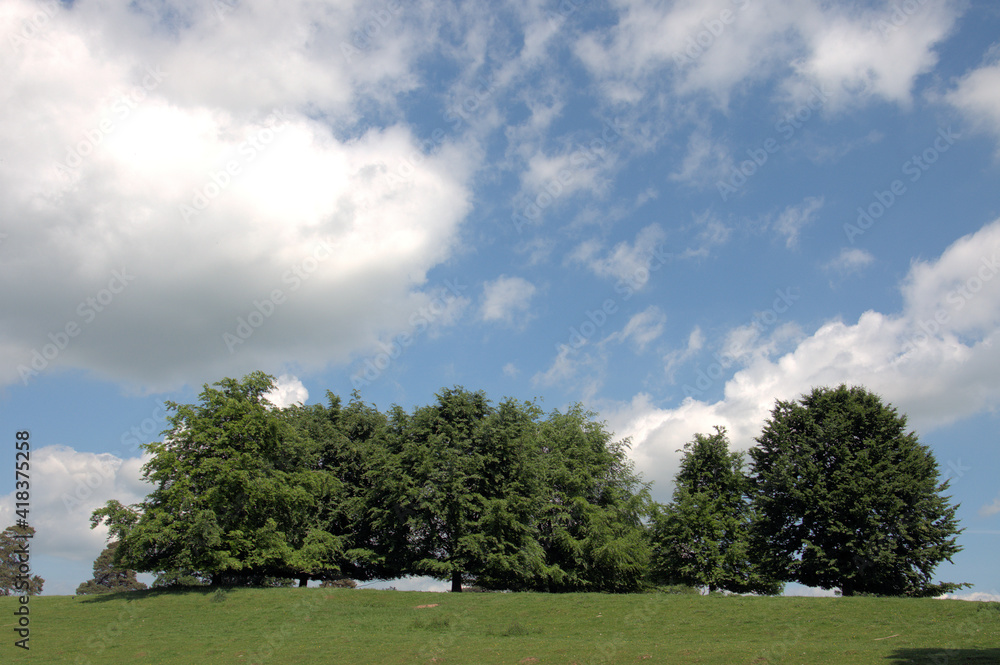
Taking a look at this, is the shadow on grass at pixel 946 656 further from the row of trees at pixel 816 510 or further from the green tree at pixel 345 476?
the green tree at pixel 345 476

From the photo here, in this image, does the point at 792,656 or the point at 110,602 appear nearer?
the point at 792,656

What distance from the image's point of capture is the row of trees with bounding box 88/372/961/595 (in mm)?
38312

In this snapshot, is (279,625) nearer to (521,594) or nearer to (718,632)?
(521,594)

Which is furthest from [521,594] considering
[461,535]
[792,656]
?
[792,656]

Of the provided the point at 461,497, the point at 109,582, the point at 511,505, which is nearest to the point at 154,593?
the point at 461,497

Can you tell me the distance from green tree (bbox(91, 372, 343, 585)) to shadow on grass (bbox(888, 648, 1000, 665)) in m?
33.3

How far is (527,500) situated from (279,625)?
18.0 m

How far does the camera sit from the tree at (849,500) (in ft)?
133

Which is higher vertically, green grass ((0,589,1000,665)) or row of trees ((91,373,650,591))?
row of trees ((91,373,650,591))

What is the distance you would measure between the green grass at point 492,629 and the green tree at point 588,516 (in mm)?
11463

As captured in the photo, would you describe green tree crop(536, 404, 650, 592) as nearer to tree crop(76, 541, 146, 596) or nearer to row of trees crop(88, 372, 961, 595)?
row of trees crop(88, 372, 961, 595)

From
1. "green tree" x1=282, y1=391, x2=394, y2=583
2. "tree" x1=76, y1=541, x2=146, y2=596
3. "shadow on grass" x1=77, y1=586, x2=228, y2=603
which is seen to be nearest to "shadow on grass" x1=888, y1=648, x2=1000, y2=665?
"green tree" x1=282, y1=391, x2=394, y2=583

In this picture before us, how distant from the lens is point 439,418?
45.0 metres

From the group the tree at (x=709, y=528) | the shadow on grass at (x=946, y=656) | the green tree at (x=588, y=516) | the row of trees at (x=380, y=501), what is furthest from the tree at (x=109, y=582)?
the shadow on grass at (x=946, y=656)
